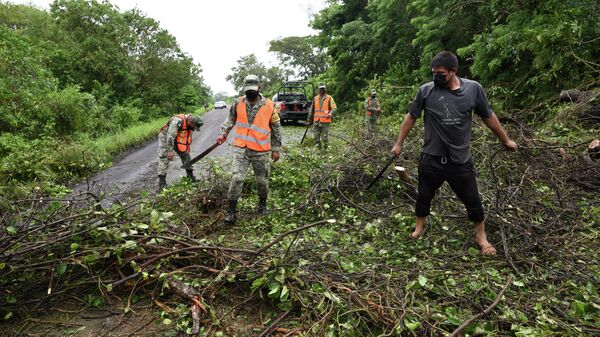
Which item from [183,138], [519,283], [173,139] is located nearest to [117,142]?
[183,138]

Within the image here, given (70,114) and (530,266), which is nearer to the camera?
(530,266)

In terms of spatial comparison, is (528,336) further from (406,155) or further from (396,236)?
(406,155)

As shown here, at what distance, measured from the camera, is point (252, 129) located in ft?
14.8

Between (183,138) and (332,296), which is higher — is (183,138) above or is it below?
above

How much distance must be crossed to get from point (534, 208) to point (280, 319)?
305cm

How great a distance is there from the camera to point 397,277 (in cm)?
277

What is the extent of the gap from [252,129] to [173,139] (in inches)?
85.2

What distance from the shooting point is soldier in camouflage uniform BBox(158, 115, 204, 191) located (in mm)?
6004

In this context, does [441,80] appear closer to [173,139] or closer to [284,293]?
[284,293]

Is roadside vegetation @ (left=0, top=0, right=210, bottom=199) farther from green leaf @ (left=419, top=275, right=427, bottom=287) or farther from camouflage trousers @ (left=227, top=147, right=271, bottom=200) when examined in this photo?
green leaf @ (left=419, top=275, right=427, bottom=287)

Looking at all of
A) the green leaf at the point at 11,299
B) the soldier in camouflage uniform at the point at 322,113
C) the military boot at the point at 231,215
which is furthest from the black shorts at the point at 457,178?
the soldier in camouflage uniform at the point at 322,113

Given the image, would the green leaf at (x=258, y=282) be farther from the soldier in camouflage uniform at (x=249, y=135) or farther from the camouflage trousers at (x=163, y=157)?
the camouflage trousers at (x=163, y=157)

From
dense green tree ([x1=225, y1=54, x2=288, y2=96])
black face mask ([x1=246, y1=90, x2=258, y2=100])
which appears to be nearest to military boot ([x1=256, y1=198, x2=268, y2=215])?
black face mask ([x1=246, y1=90, x2=258, y2=100])

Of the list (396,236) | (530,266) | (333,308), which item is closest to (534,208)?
(530,266)
